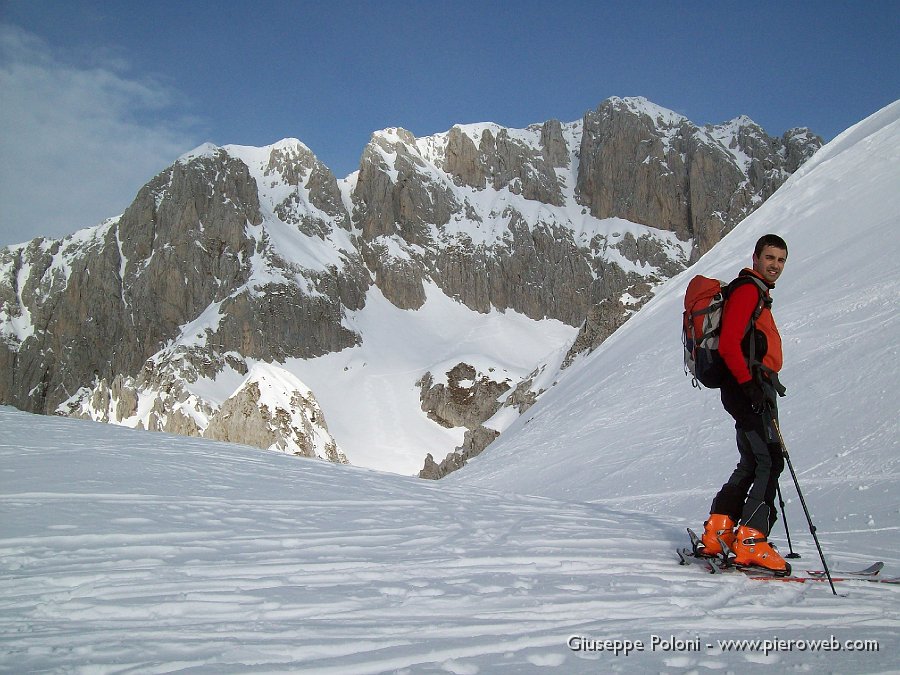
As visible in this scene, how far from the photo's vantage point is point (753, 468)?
4.96 meters

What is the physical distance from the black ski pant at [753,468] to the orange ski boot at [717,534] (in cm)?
8

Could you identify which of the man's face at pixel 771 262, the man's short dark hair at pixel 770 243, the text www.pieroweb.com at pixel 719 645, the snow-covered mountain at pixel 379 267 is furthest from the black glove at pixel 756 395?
the snow-covered mountain at pixel 379 267

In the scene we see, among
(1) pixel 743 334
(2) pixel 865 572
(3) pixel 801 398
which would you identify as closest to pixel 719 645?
(2) pixel 865 572

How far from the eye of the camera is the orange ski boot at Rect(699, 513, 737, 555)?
15.8 feet

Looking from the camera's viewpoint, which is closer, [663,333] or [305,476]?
[305,476]

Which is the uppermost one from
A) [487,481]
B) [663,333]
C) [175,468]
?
[663,333]

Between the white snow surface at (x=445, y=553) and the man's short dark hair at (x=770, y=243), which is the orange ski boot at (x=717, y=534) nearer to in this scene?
the white snow surface at (x=445, y=553)

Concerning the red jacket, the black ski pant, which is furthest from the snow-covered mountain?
the red jacket

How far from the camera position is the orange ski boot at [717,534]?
15.8ft

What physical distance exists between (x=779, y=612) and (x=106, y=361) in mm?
131140

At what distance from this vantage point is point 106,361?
381 ft

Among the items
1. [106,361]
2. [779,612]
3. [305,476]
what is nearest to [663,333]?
[305,476]

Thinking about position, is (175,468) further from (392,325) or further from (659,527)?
(392,325)

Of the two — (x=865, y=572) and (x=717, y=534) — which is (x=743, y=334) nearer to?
(x=717, y=534)
